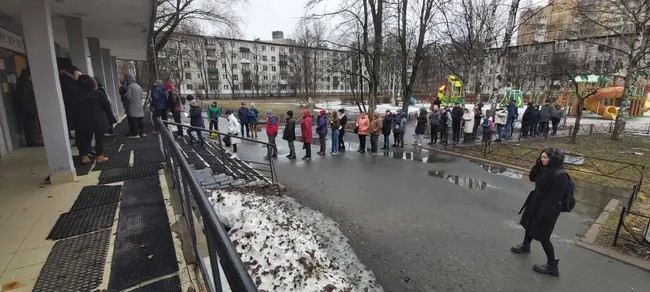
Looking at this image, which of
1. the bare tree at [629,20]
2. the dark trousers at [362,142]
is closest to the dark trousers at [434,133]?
the dark trousers at [362,142]

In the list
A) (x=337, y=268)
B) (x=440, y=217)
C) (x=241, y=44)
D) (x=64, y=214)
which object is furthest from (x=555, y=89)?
(x=241, y=44)

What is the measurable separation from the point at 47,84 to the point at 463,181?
9.37 meters

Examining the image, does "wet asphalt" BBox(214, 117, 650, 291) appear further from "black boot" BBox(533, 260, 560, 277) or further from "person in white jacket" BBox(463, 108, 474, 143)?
"person in white jacket" BBox(463, 108, 474, 143)

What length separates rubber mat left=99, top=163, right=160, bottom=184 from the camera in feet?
16.6

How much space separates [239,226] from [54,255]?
2.66m

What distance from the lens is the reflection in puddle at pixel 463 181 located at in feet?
27.4

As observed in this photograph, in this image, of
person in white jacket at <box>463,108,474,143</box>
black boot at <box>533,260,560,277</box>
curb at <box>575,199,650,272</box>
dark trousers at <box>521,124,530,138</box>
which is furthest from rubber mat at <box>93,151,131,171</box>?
dark trousers at <box>521,124,530,138</box>

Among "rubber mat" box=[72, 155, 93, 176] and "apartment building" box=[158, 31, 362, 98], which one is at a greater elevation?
"apartment building" box=[158, 31, 362, 98]

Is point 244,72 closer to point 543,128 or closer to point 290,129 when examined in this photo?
point 543,128

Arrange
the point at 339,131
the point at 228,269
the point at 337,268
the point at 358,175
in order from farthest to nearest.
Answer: the point at 339,131
the point at 358,175
the point at 337,268
the point at 228,269

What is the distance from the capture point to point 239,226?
5312 mm

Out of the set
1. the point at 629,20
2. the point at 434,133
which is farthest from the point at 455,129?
the point at 629,20

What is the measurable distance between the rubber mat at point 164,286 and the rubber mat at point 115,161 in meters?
4.22

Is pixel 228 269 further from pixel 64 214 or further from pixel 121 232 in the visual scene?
pixel 64 214
